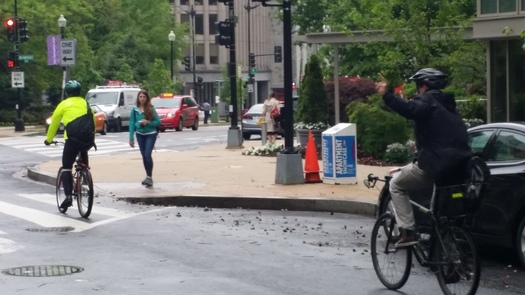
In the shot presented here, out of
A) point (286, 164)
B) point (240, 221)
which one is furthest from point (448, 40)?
point (240, 221)

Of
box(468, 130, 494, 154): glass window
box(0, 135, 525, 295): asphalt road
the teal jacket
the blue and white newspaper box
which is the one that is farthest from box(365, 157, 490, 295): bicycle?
the teal jacket

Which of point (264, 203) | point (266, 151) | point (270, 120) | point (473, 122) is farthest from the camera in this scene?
point (270, 120)

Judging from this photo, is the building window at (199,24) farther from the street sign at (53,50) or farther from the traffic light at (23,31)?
the traffic light at (23,31)

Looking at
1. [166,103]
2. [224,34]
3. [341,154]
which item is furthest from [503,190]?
[166,103]

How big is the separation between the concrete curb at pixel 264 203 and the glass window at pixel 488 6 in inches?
386

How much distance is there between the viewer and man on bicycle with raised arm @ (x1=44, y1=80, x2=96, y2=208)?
602 inches

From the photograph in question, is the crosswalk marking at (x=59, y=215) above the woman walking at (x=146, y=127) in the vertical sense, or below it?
below

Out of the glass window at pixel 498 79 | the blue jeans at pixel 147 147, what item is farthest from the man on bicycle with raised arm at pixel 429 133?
the glass window at pixel 498 79

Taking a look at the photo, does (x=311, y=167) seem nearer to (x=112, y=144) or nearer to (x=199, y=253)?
(x=199, y=253)

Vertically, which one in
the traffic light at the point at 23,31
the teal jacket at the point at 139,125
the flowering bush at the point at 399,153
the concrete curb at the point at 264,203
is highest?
the traffic light at the point at 23,31

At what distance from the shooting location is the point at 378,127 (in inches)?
960

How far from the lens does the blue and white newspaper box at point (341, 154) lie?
18.5 meters

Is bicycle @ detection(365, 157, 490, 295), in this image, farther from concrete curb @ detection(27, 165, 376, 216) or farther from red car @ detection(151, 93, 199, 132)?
red car @ detection(151, 93, 199, 132)

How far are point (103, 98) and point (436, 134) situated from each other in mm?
41723
